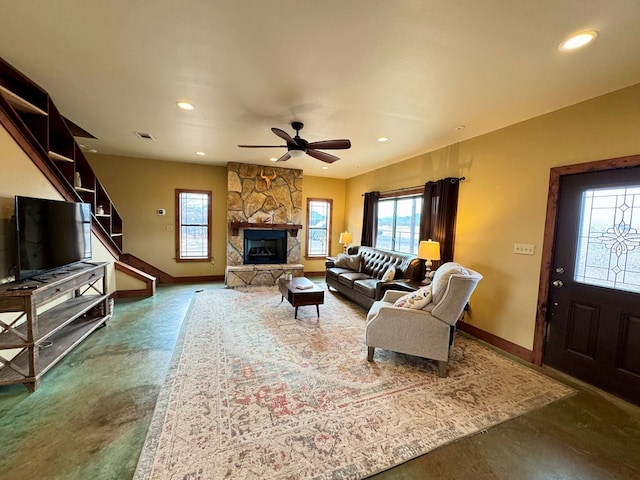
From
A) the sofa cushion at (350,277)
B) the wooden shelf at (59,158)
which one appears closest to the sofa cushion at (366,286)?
the sofa cushion at (350,277)

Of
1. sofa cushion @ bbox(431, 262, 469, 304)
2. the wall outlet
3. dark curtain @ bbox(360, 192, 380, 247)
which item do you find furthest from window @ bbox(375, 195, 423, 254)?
sofa cushion @ bbox(431, 262, 469, 304)

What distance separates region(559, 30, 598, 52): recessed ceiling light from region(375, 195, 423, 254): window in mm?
2957

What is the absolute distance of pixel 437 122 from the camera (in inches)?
126

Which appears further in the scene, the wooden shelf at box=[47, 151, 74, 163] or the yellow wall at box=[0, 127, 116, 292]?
the wooden shelf at box=[47, 151, 74, 163]

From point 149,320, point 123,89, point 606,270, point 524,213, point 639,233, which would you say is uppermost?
point 123,89

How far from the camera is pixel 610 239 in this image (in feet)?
7.86

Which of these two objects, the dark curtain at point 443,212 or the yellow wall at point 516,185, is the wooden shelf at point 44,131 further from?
the yellow wall at point 516,185

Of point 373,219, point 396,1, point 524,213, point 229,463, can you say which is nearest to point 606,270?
point 524,213

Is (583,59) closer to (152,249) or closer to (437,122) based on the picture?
(437,122)

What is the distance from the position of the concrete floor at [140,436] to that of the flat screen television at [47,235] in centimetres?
102

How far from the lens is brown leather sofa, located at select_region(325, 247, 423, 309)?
153 inches

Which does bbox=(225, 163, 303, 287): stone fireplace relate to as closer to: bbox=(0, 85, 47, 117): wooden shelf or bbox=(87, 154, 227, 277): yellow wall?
bbox=(87, 154, 227, 277): yellow wall

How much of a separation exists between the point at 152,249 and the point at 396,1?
20.7 ft

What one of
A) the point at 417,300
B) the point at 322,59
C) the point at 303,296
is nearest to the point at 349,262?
the point at 303,296
